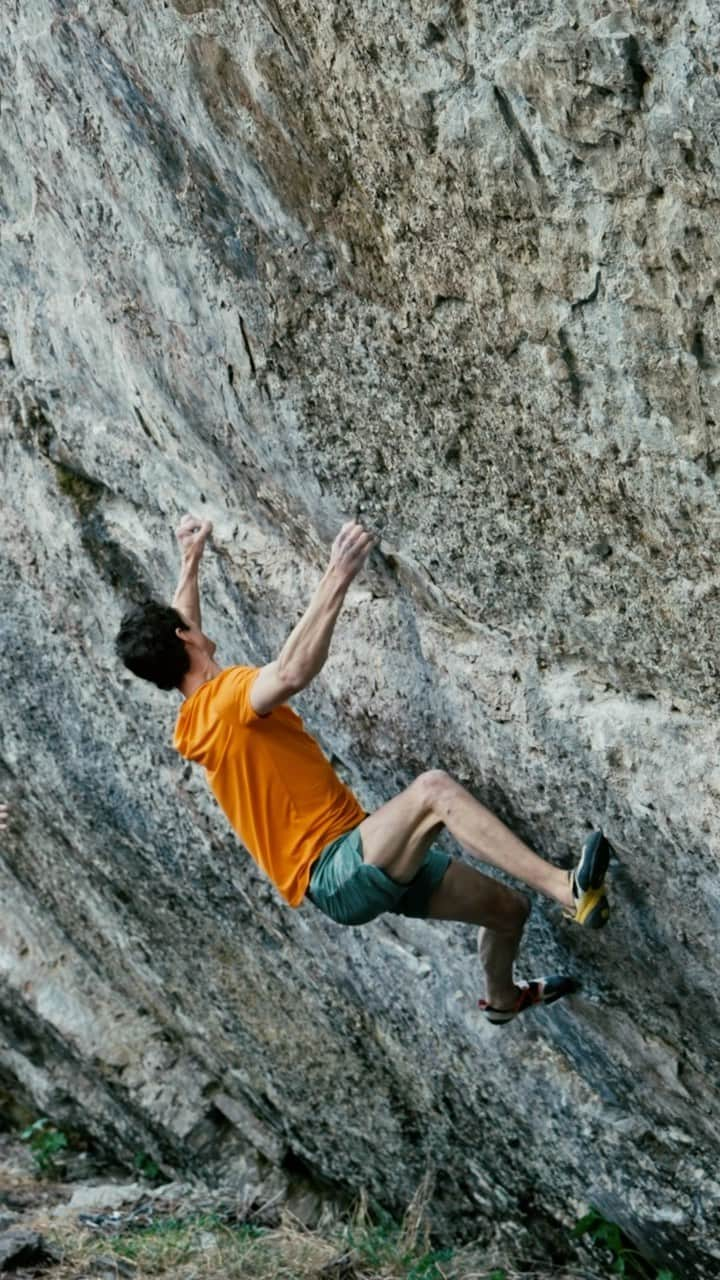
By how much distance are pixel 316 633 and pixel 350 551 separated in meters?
0.31

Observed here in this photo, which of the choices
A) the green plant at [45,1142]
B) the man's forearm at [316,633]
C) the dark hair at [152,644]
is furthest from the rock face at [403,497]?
the green plant at [45,1142]

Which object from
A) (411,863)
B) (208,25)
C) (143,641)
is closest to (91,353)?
(143,641)

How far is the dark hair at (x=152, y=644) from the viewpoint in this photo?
563 cm

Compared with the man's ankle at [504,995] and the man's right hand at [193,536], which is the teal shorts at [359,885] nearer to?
the man's ankle at [504,995]

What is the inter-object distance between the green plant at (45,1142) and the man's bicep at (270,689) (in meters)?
5.33

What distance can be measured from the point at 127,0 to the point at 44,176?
1.00m

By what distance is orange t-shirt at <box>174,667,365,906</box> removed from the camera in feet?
18.3

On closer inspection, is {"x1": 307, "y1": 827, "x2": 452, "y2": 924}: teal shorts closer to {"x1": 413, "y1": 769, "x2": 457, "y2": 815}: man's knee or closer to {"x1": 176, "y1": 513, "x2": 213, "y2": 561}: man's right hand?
{"x1": 413, "y1": 769, "x2": 457, "y2": 815}: man's knee

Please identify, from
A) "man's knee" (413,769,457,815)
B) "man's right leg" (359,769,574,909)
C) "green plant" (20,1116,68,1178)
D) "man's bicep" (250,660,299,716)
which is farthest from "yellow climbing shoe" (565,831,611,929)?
"green plant" (20,1116,68,1178)

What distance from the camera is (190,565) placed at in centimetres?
602

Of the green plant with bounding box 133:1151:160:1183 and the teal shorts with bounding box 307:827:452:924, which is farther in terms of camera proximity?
the green plant with bounding box 133:1151:160:1183

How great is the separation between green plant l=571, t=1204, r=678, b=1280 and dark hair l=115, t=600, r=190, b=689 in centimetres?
334

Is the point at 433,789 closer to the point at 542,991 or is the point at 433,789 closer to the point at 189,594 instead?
the point at 542,991

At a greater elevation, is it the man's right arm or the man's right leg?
the man's right arm
